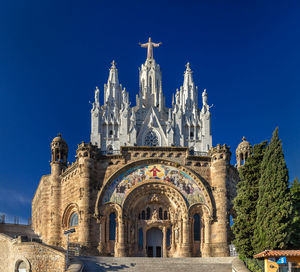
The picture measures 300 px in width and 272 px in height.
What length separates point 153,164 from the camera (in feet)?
126

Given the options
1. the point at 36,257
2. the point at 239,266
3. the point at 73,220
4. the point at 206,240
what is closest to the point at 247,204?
the point at 239,266

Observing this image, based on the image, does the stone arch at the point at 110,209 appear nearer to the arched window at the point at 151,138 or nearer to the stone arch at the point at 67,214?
the stone arch at the point at 67,214

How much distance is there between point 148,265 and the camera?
29516 millimetres

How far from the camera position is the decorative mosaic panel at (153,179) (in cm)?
3741

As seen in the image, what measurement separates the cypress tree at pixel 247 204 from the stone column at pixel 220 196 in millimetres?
6958

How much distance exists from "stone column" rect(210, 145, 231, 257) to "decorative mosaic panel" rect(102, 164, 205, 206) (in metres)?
1.56

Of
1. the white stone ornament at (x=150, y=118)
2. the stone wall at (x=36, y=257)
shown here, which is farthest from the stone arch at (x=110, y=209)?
the white stone ornament at (x=150, y=118)

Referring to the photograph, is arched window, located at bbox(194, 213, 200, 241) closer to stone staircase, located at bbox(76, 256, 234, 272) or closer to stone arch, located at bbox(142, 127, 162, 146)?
stone staircase, located at bbox(76, 256, 234, 272)

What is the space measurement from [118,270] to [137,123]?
47.9 meters

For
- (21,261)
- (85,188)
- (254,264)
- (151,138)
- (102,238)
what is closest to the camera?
(254,264)

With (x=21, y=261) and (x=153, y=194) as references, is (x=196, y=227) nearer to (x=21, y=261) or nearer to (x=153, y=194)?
(x=153, y=194)

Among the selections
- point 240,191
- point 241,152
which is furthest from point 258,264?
point 241,152

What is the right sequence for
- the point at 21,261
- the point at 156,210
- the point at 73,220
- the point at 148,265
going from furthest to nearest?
the point at 73,220, the point at 156,210, the point at 21,261, the point at 148,265

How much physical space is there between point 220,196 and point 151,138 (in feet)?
116
